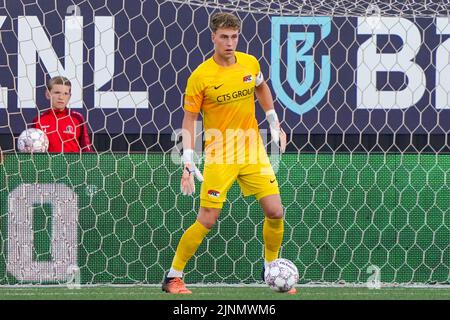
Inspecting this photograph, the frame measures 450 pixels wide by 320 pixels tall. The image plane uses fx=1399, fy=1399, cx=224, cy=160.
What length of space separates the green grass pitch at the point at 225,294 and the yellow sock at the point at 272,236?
0.83ft

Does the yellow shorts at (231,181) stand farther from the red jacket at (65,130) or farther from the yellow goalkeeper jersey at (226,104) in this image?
the red jacket at (65,130)

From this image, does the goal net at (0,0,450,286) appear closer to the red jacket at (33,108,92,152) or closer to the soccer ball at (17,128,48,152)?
the red jacket at (33,108,92,152)

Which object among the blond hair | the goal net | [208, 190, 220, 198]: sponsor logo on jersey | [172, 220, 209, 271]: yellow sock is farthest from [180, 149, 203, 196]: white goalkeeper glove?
the goal net

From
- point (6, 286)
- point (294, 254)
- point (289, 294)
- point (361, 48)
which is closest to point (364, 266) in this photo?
point (294, 254)

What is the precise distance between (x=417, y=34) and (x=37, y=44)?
2.86 meters

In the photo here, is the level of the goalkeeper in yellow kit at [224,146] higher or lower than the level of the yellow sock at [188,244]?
higher

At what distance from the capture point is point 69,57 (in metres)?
10.5

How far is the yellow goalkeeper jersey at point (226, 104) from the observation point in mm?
8938

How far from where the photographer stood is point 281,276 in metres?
8.89

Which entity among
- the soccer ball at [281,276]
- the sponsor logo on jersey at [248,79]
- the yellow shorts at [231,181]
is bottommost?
the soccer ball at [281,276]

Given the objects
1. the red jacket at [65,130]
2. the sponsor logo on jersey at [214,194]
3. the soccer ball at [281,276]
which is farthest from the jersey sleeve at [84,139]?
the soccer ball at [281,276]

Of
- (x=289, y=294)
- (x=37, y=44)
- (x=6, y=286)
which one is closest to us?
(x=289, y=294)

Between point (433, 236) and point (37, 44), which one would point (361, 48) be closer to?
point (433, 236)

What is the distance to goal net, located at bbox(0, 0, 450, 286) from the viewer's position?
32.3ft
